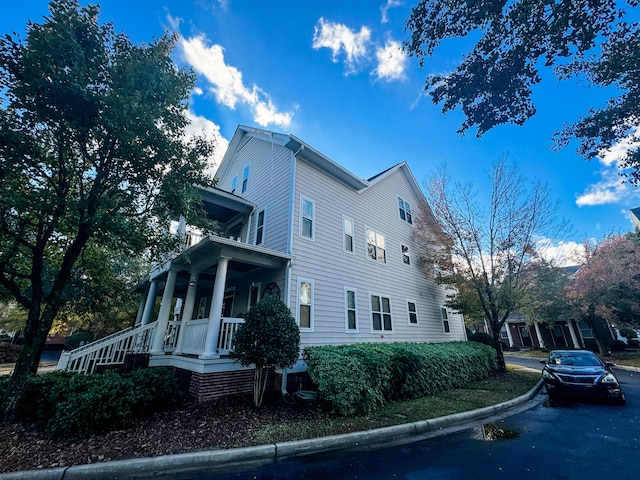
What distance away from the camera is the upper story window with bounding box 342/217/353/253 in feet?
39.3

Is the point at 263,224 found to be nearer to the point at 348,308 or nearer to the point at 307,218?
the point at 307,218

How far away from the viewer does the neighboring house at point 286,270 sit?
324 inches

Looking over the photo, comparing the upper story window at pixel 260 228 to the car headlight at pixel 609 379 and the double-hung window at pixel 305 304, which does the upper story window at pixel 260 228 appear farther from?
the car headlight at pixel 609 379

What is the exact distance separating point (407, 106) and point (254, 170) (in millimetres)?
7670

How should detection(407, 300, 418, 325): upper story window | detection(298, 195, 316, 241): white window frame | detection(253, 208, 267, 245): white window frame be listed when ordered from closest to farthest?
detection(298, 195, 316, 241): white window frame, detection(253, 208, 267, 245): white window frame, detection(407, 300, 418, 325): upper story window

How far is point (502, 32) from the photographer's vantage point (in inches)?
271

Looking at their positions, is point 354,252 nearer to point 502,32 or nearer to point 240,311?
point 240,311

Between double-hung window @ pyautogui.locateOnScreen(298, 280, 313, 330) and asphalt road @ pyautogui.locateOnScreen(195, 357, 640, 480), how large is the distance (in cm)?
476

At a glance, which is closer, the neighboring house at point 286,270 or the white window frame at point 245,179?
the neighboring house at point 286,270

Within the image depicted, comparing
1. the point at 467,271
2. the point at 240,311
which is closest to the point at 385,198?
the point at 467,271

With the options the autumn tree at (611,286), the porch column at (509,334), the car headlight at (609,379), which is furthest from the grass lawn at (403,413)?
the porch column at (509,334)

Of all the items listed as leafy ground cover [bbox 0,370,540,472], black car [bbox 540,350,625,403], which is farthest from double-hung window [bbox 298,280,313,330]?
black car [bbox 540,350,625,403]

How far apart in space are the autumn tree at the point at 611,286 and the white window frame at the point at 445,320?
39.8ft

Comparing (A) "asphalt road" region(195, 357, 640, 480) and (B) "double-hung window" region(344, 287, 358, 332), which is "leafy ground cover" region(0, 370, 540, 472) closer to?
(A) "asphalt road" region(195, 357, 640, 480)
